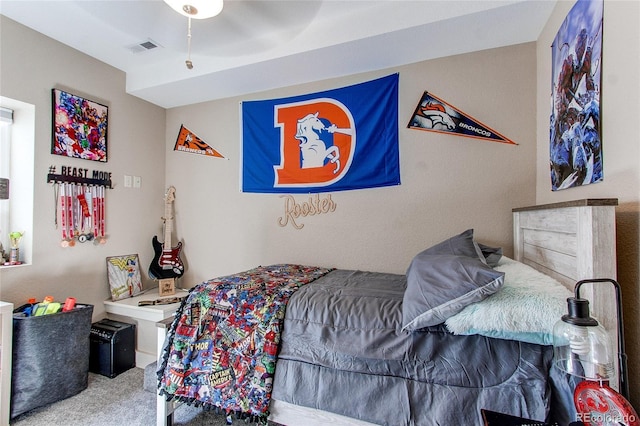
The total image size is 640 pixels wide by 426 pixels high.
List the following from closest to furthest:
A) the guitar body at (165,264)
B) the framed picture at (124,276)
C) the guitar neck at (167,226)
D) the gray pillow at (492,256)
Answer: the gray pillow at (492,256) → the framed picture at (124,276) → the guitar body at (165,264) → the guitar neck at (167,226)

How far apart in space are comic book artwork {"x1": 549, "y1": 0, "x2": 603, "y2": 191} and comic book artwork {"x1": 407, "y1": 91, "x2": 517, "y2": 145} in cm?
43

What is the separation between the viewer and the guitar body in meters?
2.71

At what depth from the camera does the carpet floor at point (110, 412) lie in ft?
5.45

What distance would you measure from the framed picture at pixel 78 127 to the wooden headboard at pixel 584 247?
315 cm

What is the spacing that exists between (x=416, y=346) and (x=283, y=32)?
7.06 ft

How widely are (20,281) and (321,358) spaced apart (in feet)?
7.18

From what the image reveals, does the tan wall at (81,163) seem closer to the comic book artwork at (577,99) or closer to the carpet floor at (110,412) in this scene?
the carpet floor at (110,412)

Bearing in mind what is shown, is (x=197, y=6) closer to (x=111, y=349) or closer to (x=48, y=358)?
(x=48, y=358)

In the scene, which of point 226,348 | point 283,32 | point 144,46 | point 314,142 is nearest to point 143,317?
point 226,348

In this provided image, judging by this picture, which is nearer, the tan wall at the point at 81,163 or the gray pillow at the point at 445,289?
the gray pillow at the point at 445,289

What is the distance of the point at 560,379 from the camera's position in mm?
966

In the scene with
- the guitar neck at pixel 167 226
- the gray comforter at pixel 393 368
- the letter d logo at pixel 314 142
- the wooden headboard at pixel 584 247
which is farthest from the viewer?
the guitar neck at pixel 167 226

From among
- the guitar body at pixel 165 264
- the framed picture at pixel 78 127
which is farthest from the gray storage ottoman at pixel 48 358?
the framed picture at pixel 78 127

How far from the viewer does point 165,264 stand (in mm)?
2719
